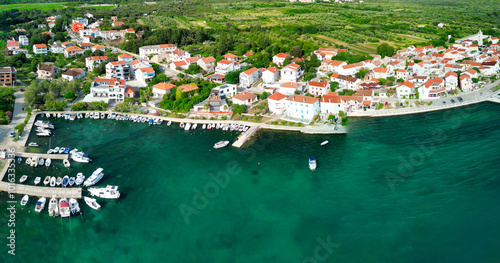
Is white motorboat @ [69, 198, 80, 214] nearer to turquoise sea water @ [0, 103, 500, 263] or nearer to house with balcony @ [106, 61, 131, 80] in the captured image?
turquoise sea water @ [0, 103, 500, 263]

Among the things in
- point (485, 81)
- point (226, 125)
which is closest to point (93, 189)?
point (226, 125)

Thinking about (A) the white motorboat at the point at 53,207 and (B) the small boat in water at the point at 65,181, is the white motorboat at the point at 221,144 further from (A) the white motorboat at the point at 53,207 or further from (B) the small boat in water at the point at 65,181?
(A) the white motorboat at the point at 53,207

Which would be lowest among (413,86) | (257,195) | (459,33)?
(257,195)

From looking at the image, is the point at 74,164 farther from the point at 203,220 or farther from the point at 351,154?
the point at 351,154

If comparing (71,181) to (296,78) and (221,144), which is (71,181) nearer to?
(221,144)

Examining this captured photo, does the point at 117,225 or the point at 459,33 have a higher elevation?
the point at 459,33

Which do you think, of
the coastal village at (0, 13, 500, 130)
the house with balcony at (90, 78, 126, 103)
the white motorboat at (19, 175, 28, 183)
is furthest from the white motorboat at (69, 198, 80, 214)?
the house with balcony at (90, 78, 126, 103)
